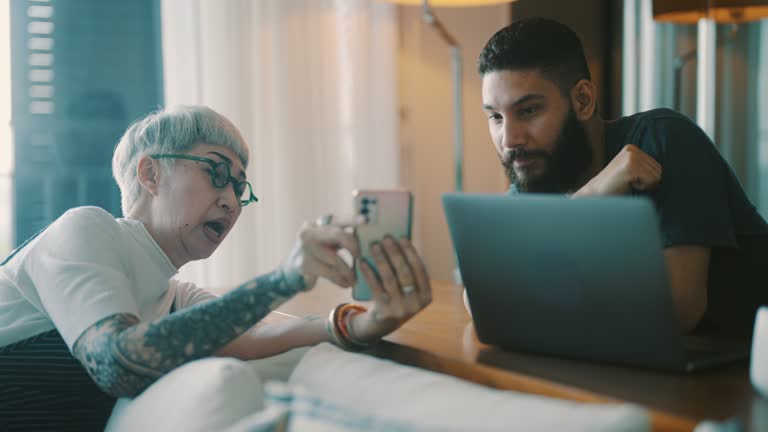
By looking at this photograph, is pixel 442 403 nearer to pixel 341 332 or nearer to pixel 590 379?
pixel 590 379

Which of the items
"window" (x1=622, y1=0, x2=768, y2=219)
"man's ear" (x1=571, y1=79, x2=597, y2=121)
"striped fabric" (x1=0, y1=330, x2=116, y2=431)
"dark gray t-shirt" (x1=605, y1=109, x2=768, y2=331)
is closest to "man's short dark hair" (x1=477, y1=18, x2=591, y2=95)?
"man's ear" (x1=571, y1=79, x2=597, y2=121)

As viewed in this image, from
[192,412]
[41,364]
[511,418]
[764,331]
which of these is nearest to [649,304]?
[764,331]

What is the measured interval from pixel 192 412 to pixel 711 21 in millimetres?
2321

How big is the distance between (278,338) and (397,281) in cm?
32

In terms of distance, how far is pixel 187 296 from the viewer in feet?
5.07

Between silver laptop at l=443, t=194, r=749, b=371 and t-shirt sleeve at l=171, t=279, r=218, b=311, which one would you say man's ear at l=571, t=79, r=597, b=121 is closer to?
silver laptop at l=443, t=194, r=749, b=371

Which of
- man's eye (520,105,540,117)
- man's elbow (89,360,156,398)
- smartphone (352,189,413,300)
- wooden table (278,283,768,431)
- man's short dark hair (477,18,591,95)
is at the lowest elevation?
man's elbow (89,360,156,398)

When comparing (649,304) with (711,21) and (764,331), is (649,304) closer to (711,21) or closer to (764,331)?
(764,331)

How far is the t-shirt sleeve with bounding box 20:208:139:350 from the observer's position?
1131 mm

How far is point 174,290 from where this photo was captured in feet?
4.99

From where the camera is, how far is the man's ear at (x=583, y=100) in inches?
60.9

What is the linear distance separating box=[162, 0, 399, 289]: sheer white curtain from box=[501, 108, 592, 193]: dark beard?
4.76 ft

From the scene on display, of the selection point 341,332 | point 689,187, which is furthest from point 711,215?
point 341,332

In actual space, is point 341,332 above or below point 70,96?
below
